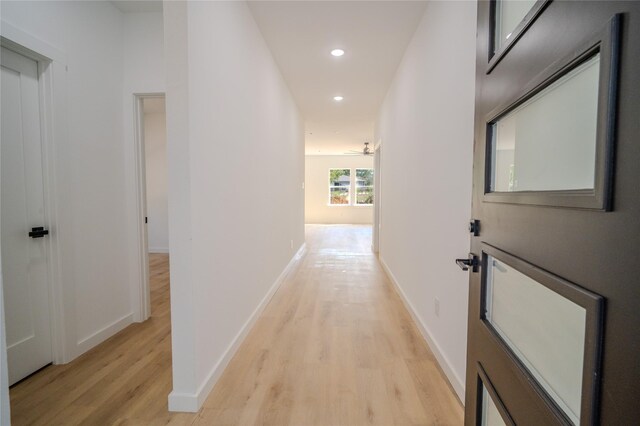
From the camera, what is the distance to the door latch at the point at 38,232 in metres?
2.03

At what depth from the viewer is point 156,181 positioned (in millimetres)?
6270

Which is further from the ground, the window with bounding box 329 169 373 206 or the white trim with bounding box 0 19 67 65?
the white trim with bounding box 0 19 67 65

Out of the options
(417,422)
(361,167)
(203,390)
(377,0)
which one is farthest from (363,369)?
(361,167)

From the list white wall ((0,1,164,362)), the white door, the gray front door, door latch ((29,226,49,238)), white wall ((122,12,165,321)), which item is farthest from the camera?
white wall ((122,12,165,321))

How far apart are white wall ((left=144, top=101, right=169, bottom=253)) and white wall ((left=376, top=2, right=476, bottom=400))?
4855mm

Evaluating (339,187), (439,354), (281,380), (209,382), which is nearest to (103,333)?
(209,382)

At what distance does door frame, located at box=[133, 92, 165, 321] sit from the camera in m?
2.79

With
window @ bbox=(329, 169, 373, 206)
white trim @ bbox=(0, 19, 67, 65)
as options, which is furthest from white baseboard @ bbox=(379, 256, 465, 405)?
window @ bbox=(329, 169, 373, 206)

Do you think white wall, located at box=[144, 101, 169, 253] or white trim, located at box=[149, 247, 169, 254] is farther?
white trim, located at box=[149, 247, 169, 254]

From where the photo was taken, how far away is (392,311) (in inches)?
124

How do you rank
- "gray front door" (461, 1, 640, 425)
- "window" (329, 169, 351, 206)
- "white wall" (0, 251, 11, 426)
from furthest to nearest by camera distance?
"window" (329, 169, 351, 206) < "white wall" (0, 251, 11, 426) < "gray front door" (461, 1, 640, 425)

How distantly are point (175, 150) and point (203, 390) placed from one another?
136cm

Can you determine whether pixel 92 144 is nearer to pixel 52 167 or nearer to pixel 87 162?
pixel 87 162

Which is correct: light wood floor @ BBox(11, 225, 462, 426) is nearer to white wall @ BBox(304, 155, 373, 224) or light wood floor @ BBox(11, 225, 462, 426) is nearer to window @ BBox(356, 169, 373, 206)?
white wall @ BBox(304, 155, 373, 224)
